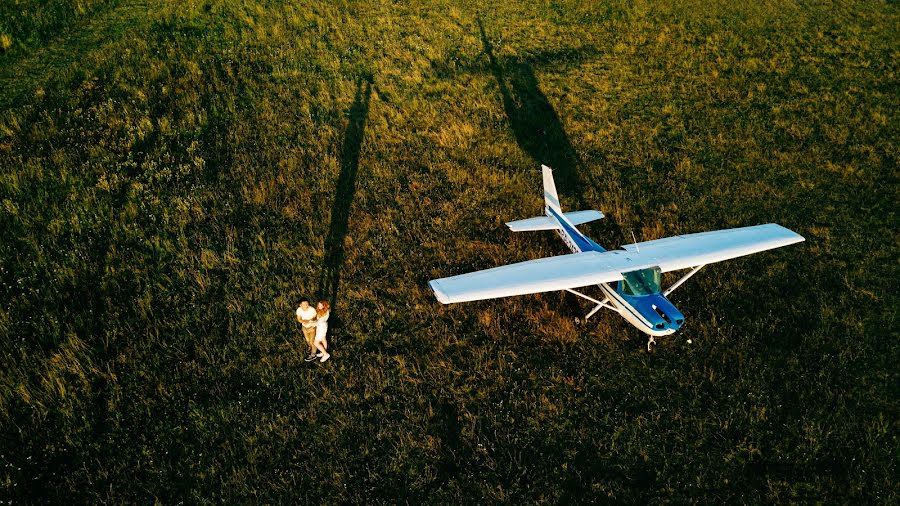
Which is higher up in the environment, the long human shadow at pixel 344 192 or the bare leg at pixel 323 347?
the long human shadow at pixel 344 192

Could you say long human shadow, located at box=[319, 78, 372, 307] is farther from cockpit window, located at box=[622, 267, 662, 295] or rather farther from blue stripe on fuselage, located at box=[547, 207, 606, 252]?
cockpit window, located at box=[622, 267, 662, 295]

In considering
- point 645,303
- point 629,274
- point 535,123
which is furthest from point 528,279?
point 535,123

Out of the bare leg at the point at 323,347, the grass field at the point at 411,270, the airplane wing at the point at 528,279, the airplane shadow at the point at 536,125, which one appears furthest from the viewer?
the airplane shadow at the point at 536,125


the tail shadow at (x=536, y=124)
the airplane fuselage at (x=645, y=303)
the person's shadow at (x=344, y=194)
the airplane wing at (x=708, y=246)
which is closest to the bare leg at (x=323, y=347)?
the person's shadow at (x=344, y=194)

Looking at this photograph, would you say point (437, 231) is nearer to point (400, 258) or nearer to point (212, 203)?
point (400, 258)

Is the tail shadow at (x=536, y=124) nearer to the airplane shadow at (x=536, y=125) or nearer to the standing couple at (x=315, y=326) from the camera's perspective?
the airplane shadow at (x=536, y=125)

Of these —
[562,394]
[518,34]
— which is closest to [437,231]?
[562,394]
